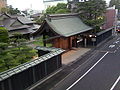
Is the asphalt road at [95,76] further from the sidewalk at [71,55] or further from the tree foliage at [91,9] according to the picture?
the tree foliage at [91,9]

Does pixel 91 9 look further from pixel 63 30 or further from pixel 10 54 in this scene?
pixel 10 54

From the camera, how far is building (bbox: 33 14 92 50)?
21267mm

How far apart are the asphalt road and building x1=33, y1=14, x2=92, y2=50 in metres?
5.18

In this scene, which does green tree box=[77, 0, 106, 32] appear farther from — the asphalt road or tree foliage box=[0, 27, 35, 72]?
tree foliage box=[0, 27, 35, 72]

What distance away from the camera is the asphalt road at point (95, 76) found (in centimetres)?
1272

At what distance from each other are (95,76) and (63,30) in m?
9.46

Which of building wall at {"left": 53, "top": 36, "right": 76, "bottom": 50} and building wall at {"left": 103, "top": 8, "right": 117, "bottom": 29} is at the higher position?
building wall at {"left": 103, "top": 8, "right": 117, "bottom": 29}

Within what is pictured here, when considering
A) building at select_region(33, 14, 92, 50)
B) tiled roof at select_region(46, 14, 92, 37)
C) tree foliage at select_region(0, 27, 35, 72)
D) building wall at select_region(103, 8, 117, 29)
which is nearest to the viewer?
tree foliage at select_region(0, 27, 35, 72)

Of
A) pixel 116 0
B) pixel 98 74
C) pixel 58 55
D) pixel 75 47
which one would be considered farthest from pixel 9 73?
pixel 116 0

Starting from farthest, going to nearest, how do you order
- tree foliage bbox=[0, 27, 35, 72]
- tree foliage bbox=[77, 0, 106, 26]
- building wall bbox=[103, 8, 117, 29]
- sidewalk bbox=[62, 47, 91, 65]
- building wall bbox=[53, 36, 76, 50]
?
building wall bbox=[103, 8, 117, 29] → tree foliage bbox=[77, 0, 106, 26] → building wall bbox=[53, 36, 76, 50] → sidewalk bbox=[62, 47, 91, 65] → tree foliage bbox=[0, 27, 35, 72]

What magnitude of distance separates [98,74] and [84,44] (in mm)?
12491

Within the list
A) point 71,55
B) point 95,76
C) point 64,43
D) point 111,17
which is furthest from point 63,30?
point 111,17

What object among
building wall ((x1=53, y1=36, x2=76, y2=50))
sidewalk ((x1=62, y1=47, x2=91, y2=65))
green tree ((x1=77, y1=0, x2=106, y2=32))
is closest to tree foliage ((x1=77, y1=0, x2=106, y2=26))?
green tree ((x1=77, y1=0, x2=106, y2=32))

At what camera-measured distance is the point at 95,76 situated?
48.3 ft
